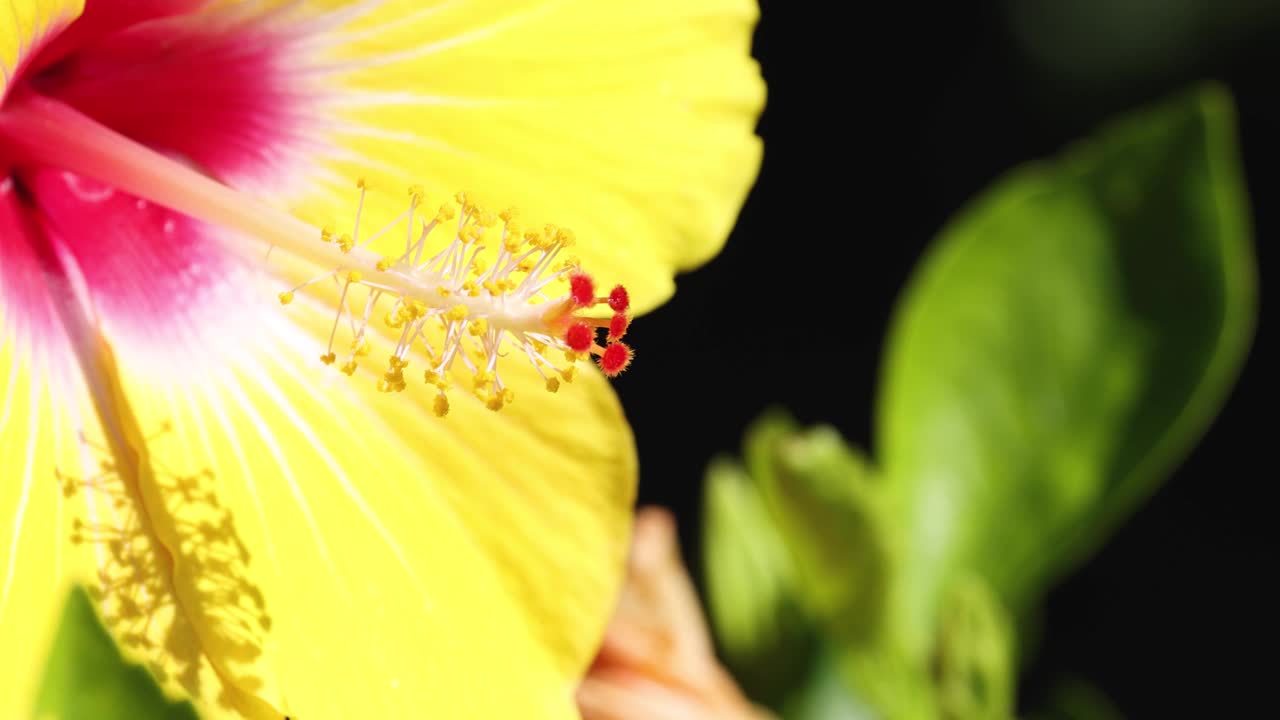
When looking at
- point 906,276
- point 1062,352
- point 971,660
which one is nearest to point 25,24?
point 971,660

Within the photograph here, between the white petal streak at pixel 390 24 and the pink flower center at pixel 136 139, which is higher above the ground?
the white petal streak at pixel 390 24

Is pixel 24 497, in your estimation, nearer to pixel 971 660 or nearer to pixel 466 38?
pixel 466 38

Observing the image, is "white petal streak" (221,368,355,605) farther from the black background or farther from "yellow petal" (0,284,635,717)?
the black background

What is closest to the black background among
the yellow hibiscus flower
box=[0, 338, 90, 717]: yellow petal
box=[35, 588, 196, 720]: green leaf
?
the yellow hibiscus flower

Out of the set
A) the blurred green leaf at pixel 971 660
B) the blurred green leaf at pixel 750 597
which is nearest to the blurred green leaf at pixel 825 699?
the blurred green leaf at pixel 750 597

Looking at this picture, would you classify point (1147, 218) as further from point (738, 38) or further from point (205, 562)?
point (205, 562)

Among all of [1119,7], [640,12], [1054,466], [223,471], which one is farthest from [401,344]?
[1119,7]

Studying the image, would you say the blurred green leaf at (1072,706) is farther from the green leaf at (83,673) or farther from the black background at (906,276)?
the green leaf at (83,673)
